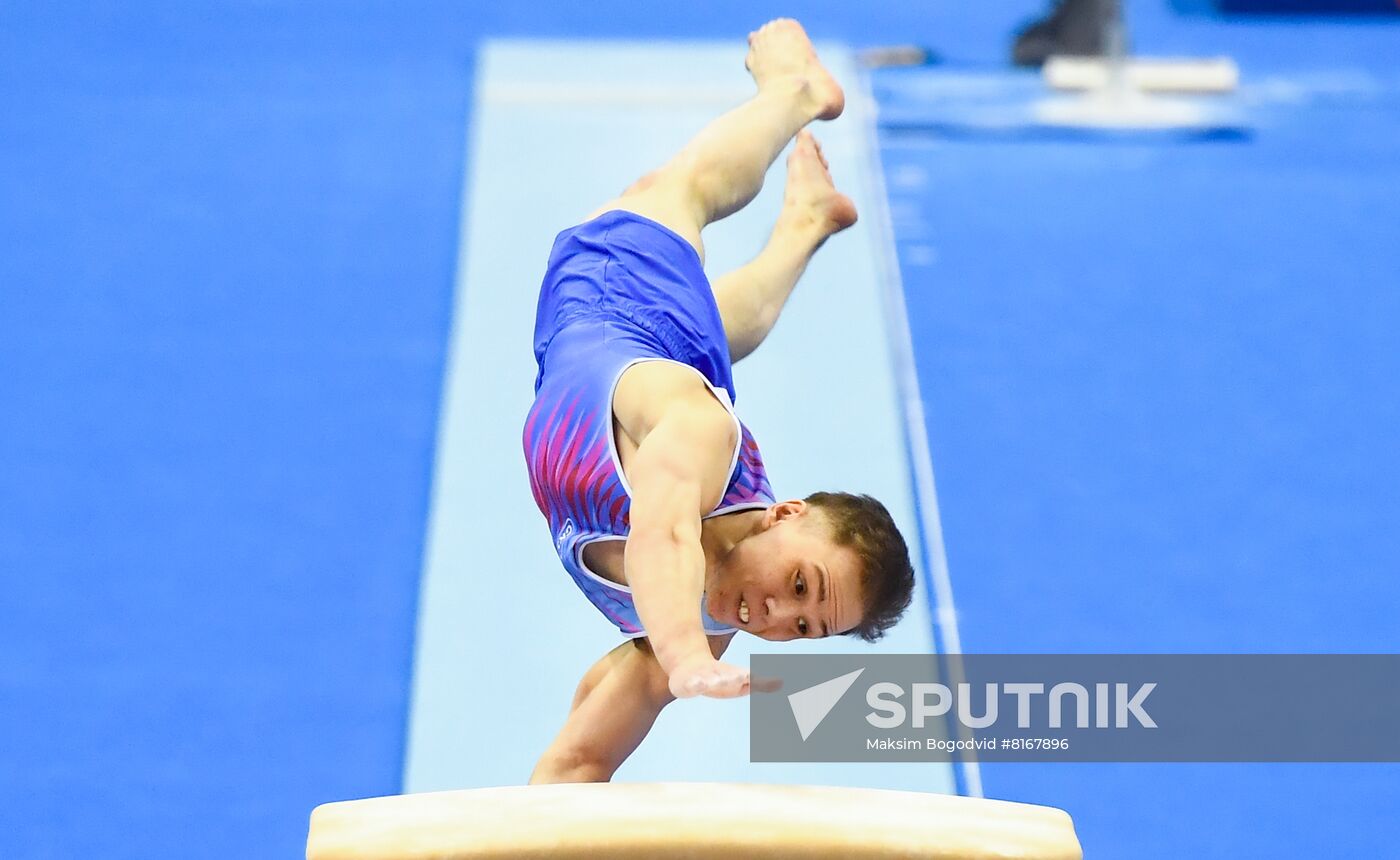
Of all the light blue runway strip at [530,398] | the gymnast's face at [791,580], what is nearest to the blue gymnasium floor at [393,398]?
the light blue runway strip at [530,398]

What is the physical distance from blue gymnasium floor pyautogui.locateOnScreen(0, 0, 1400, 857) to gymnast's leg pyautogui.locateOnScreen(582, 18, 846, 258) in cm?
117

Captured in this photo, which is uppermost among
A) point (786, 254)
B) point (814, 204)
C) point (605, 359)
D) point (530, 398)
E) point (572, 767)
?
point (530, 398)

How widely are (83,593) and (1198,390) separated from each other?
2935mm

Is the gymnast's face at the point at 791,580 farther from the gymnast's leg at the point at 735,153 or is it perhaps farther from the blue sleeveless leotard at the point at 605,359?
the gymnast's leg at the point at 735,153

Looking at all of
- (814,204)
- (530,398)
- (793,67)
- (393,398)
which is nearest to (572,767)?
(814,204)

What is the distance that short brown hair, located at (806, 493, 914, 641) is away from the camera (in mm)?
2186

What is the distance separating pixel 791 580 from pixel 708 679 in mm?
414

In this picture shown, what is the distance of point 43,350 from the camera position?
4461 millimetres

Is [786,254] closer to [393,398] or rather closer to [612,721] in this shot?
[612,721]

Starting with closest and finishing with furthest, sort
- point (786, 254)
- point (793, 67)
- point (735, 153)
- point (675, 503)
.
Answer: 1. point (675, 503)
2. point (735, 153)
3. point (786, 254)
4. point (793, 67)

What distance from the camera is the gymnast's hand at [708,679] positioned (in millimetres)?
1753

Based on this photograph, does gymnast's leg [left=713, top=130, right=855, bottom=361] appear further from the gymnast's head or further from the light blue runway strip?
the gymnast's head

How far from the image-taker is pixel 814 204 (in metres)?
3.31

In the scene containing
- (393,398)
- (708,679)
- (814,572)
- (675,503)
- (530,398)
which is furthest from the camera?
(393,398)
